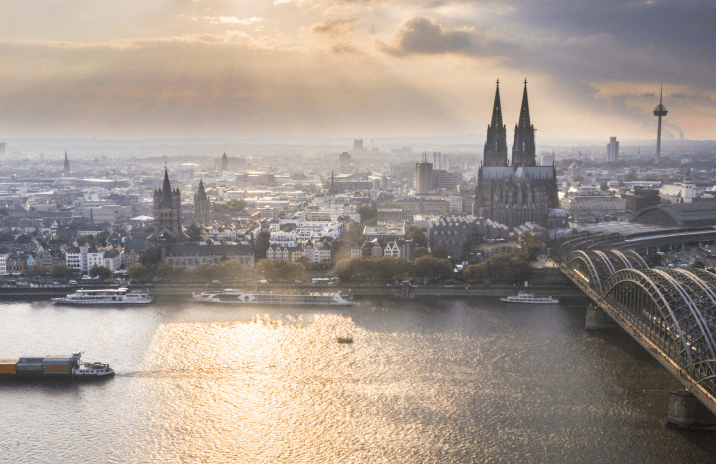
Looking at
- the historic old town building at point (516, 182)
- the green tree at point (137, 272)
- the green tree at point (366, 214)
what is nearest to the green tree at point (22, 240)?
the green tree at point (137, 272)

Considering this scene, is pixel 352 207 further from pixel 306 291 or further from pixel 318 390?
pixel 318 390

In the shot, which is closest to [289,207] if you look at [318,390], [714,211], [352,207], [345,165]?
[352,207]

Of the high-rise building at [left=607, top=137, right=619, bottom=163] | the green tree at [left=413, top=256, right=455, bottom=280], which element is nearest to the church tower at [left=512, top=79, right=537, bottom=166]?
the green tree at [left=413, top=256, right=455, bottom=280]

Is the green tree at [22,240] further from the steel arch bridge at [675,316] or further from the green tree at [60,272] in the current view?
the steel arch bridge at [675,316]

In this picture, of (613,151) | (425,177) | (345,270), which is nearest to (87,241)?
(345,270)

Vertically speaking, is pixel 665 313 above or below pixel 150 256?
above

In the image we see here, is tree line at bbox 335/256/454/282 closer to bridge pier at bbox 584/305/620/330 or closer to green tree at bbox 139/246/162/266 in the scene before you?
bridge pier at bbox 584/305/620/330

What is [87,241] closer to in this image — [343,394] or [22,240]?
[22,240]
